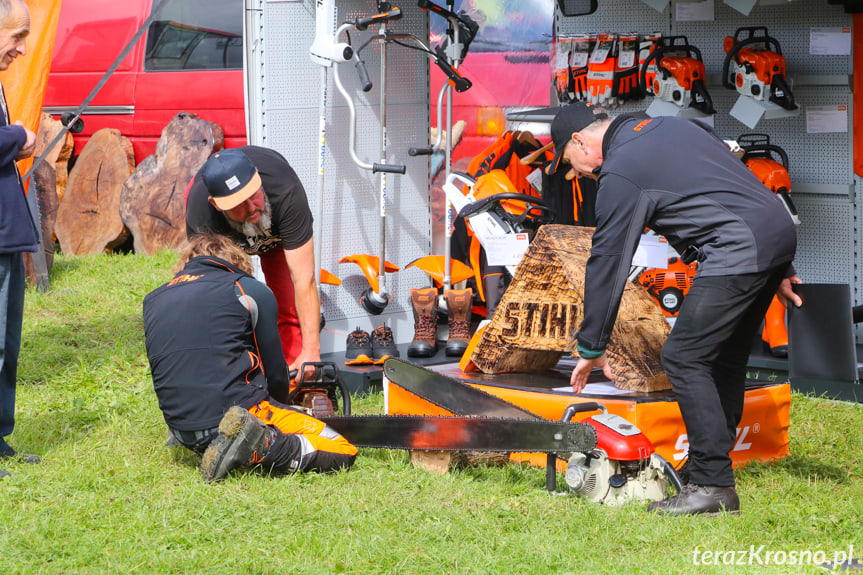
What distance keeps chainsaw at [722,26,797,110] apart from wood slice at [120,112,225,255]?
5018 millimetres

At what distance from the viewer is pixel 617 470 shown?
3.57 meters

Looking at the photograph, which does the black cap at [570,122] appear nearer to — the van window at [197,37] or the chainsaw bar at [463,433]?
the chainsaw bar at [463,433]

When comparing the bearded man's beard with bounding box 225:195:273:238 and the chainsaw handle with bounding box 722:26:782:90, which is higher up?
the chainsaw handle with bounding box 722:26:782:90

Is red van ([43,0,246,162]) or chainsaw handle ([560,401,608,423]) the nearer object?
chainsaw handle ([560,401,608,423])

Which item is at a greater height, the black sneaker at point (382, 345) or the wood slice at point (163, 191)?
the wood slice at point (163, 191)

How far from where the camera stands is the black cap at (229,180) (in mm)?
4109

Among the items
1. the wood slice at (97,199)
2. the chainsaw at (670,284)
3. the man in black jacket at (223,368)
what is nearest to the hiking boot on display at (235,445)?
the man in black jacket at (223,368)

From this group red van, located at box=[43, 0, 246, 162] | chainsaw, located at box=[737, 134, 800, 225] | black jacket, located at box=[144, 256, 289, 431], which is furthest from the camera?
red van, located at box=[43, 0, 246, 162]

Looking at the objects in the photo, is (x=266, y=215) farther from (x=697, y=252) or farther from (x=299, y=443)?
(x=697, y=252)

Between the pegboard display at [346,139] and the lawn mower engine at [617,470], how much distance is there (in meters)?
2.99

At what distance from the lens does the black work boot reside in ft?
11.3

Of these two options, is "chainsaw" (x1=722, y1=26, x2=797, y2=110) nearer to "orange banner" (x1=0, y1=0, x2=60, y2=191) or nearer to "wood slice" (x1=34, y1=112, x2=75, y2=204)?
"orange banner" (x1=0, y1=0, x2=60, y2=191)

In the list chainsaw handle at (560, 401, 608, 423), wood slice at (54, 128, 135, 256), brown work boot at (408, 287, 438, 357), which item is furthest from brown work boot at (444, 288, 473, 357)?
wood slice at (54, 128, 135, 256)

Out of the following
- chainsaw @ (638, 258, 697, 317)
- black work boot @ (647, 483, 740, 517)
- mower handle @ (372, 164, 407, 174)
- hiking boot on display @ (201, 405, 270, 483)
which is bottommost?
black work boot @ (647, 483, 740, 517)
